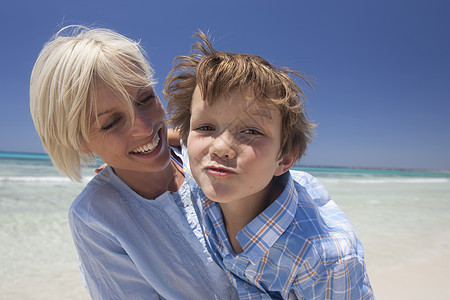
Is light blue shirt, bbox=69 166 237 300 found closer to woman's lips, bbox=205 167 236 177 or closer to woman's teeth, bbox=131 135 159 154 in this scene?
woman's teeth, bbox=131 135 159 154

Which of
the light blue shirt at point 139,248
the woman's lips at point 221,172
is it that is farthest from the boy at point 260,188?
the light blue shirt at point 139,248

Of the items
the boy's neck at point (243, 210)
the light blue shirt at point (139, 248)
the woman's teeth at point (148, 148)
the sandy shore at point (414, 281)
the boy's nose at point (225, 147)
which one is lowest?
the sandy shore at point (414, 281)

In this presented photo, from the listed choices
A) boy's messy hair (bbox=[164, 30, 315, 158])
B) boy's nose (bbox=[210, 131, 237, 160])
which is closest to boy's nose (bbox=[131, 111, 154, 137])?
boy's messy hair (bbox=[164, 30, 315, 158])

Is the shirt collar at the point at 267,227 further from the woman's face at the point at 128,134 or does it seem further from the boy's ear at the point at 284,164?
the woman's face at the point at 128,134

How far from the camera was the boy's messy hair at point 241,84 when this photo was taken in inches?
46.5

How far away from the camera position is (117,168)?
1.53 metres

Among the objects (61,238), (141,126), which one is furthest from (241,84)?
(61,238)

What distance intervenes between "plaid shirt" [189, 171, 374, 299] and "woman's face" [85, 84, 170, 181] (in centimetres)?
57

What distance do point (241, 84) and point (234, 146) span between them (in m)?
0.26

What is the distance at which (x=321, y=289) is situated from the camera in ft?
3.95

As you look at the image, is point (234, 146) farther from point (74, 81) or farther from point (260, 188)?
point (74, 81)

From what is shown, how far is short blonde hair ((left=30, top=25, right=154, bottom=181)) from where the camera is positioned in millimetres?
1289

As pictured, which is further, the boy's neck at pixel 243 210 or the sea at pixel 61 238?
the sea at pixel 61 238

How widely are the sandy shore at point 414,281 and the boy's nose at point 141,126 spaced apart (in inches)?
107
